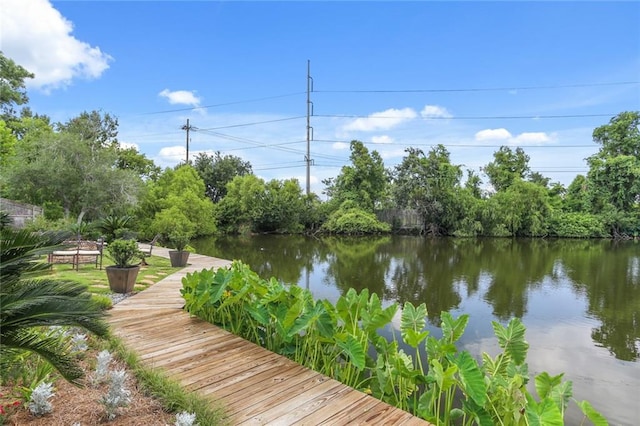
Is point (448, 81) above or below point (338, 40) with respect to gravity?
above

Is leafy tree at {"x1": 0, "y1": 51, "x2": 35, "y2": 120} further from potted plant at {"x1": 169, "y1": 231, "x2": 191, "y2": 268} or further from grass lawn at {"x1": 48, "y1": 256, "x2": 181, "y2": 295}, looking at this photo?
potted plant at {"x1": 169, "y1": 231, "x2": 191, "y2": 268}

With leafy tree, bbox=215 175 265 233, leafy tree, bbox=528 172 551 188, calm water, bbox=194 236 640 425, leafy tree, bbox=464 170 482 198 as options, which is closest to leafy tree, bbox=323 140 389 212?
leafy tree, bbox=215 175 265 233

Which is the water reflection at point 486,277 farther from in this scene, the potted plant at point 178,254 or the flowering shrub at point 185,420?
the flowering shrub at point 185,420

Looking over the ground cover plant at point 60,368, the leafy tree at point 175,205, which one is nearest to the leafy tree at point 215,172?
the leafy tree at point 175,205

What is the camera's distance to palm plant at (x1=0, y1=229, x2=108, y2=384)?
1464 millimetres

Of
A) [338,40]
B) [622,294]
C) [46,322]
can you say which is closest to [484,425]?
[46,322]

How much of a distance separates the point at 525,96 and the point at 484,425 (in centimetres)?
2489

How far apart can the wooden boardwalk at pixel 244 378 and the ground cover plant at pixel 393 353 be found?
0.67 feet

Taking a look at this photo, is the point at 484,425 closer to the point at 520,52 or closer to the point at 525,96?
the point at 520,52

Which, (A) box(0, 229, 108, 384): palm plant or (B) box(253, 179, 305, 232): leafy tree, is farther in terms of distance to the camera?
(B) box(253, 179, 305, 232): leafy tree

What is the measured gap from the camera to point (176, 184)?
17141 millimetres

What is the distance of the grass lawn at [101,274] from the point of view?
5.14 metres

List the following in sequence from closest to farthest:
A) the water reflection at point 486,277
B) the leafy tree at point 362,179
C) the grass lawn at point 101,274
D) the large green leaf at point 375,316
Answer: the large green leaf at point 375,316 → the grass lawn at point 101,274 → the water reflection at point 486,277 → the leafy tree at point 362,179

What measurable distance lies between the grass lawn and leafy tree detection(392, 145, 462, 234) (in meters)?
16.8
